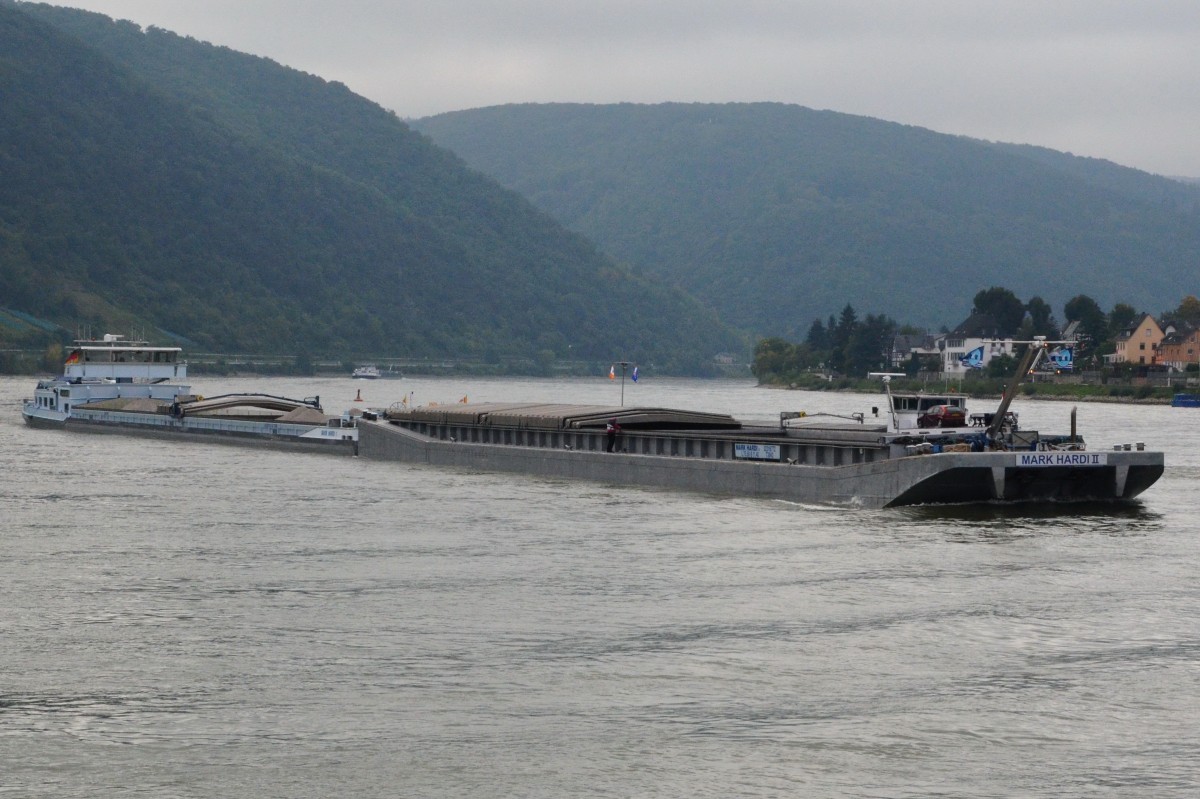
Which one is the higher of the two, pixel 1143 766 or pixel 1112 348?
pixel 1112 348

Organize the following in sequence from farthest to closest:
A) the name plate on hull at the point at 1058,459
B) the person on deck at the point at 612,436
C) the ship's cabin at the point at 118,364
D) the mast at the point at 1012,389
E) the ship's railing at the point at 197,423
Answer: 1. the ship's cabin at the point at 118,364
2. the ship's railing at the point at 197,423
3. the person on deck at the point at 612,436
4. the mast at the point at 1012,389
5. the name plate on hull at the point at 1058,459

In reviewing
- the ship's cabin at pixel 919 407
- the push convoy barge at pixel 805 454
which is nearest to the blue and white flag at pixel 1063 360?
the push convoy barge at pixel 805 454

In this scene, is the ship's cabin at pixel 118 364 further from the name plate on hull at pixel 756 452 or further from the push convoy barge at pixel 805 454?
the name plate on hull at pixel 756 452

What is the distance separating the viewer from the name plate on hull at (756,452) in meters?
44.2

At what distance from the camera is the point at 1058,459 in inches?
1478

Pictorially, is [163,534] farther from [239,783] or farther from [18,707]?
[239,783]

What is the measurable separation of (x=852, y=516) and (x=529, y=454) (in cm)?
1649

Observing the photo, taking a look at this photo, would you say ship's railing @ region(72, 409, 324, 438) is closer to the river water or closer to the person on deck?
the person on deck

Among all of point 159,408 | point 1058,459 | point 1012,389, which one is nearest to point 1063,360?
point 1012,389

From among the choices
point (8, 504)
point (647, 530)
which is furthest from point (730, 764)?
point (8, 504)

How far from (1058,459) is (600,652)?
19.5 m

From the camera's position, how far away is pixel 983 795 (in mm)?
15727

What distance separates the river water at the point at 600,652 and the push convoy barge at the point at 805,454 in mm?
956

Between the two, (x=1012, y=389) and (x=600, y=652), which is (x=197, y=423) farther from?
(x=600, y=652)
